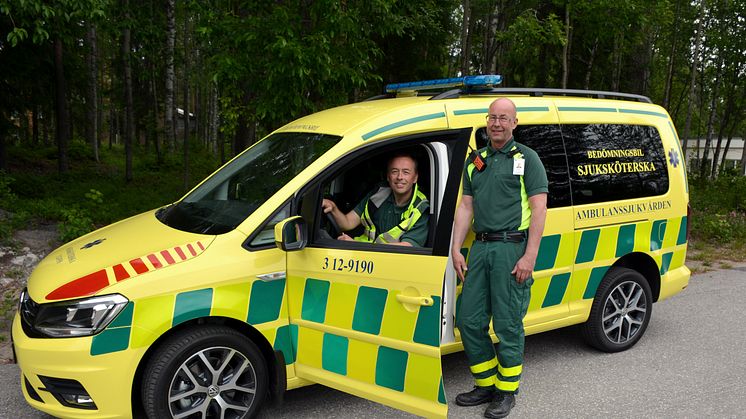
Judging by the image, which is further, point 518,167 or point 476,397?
point 476,397

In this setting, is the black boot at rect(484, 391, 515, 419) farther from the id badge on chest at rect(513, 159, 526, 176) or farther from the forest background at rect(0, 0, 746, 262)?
the forest background at rect(0, 0, 746, 262)

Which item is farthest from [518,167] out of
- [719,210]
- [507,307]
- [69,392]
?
[719,210]

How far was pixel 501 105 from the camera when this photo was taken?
337cm

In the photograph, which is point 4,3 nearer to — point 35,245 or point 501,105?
point 35,245

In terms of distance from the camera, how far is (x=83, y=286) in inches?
115

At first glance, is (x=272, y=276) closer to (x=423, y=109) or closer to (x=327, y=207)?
(x=327, y=207)

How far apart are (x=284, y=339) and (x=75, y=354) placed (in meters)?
1.08

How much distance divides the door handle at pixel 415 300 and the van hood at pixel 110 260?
1.13m

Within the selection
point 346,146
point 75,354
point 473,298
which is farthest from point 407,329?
point 75,354

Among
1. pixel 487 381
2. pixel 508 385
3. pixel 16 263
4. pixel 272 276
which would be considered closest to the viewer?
pixel 272 276

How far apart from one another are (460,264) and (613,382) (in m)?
1.66

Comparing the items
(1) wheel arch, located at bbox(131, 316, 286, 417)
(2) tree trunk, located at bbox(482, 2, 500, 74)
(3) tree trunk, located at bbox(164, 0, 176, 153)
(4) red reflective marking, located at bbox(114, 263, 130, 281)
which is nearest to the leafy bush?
(2) tree trunk, located at bbox(482, 2, 500, 74)

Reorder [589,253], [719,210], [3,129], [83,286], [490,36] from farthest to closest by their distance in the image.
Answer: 1. [490,36]
2. [3,129]
3. [719,210]
4. [589,253]
5. [83,286]

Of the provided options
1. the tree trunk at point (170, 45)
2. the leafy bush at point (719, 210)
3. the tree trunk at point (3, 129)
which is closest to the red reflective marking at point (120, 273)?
the leafy bush at point (719, 210)
